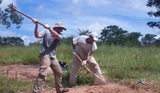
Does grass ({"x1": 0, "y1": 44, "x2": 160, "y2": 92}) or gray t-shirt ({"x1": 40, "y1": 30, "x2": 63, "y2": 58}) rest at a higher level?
gray t-shirt ({"x1": 40, "y1": 30, "x2": 63, "y2": 58})

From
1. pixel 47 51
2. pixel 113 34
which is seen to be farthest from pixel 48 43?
pixel 113 34

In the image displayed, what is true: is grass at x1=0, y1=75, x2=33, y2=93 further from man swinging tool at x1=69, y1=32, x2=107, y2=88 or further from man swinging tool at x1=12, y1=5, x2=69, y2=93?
man swinging tool at x1=69, y1=32, x2=107, y2=88

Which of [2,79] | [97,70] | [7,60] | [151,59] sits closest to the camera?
[2,79]

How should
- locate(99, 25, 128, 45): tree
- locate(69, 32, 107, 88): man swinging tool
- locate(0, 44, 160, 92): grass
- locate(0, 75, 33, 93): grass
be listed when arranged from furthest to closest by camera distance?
1. locate(99, 25, 128, 45): tree
2. locate(0, 44, 160, 92): grass
3. locate(69, 32, 107, 88): man swinging tool
4. locate(0, 75, 33, 93): grass

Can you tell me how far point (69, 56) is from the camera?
29.5 ft

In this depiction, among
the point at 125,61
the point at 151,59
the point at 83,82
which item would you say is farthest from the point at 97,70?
the point at 151,59

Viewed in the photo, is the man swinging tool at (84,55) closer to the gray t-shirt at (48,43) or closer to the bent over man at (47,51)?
the bent over man at (47,51)

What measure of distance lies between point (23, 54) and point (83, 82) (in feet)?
19.8

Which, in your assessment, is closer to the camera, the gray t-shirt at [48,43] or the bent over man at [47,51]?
the bent over man at [47,51]

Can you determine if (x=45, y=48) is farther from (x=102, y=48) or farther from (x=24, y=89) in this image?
(x=102, y=48)

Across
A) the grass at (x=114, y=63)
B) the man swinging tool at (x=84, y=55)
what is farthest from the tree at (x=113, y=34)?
the man swinging tool at (x=84, y=55)

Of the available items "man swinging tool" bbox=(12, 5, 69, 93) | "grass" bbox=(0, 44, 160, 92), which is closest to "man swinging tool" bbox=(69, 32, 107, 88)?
"grass" bbox=(0, 44, 160, 92)

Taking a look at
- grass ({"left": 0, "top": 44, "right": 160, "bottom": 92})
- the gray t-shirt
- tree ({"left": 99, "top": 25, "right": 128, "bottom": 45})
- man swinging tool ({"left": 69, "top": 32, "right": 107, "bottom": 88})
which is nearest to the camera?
the gray t-shirt

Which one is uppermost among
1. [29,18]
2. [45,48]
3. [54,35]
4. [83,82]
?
[29,18]
